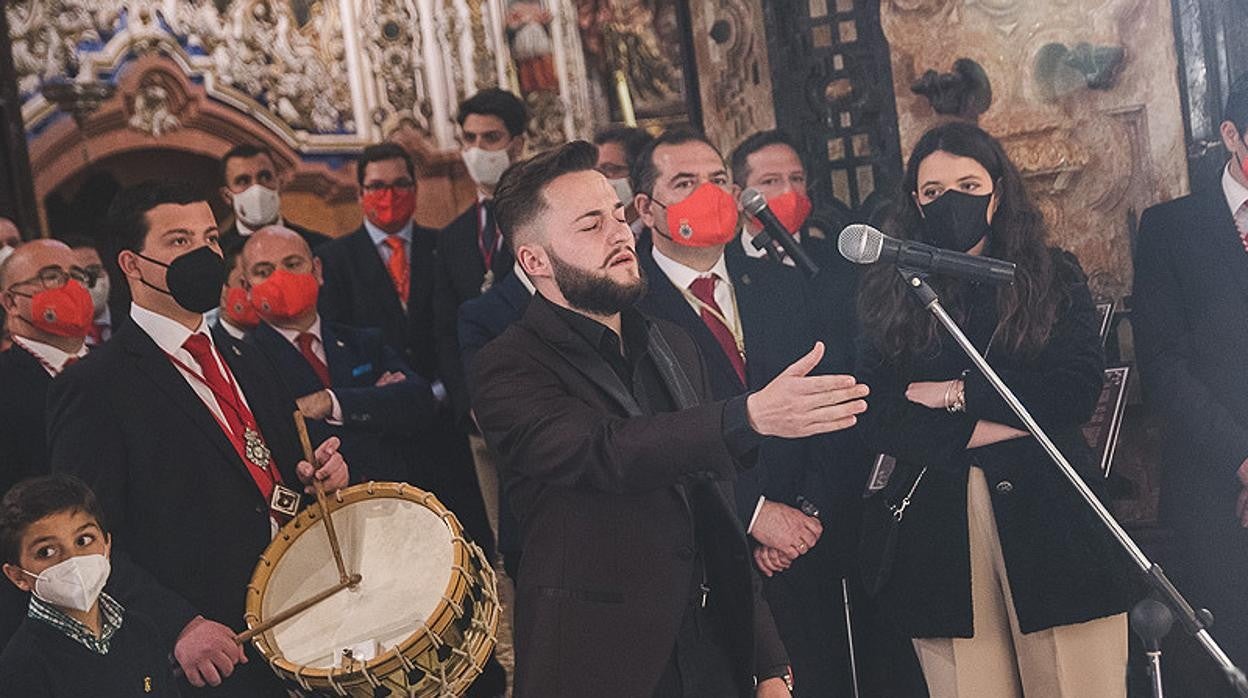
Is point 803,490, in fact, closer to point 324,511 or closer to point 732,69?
point 324,511

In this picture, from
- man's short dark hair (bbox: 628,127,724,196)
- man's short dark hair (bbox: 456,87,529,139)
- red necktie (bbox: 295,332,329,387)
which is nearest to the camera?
man's short dark hair (bbox: 628,127,724,196)

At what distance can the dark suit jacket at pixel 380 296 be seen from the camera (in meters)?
5.50

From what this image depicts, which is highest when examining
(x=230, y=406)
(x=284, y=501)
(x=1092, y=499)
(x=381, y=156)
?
(x=381, y=156)

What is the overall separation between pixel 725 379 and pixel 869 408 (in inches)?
17.9

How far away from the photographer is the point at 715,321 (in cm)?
421

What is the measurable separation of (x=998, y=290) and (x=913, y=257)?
2.11 feet

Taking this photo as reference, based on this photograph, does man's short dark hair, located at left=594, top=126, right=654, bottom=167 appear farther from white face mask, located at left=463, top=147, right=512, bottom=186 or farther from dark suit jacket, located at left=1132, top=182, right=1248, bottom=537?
dark suit jacket, located at left=1132, top=182, right=1248, bottom=537

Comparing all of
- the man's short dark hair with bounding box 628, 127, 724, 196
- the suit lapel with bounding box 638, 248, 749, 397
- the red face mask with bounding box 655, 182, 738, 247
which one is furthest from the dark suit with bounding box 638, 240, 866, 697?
the man's short dark hair with bounding box 628, 127, 724, 196

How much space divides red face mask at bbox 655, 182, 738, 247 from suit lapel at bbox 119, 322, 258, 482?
1270 mm

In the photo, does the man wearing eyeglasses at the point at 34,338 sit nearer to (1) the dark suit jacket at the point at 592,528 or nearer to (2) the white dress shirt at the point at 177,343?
(2) the white dress shirt at the point at 177,343

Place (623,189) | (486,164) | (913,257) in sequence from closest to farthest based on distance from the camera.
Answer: (913,257) → (623,189) → (486,164)

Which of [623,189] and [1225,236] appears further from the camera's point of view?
[623,189]

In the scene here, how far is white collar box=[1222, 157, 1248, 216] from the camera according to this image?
13.1 ft

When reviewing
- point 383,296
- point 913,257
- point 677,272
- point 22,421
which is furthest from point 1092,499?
point 383,296
